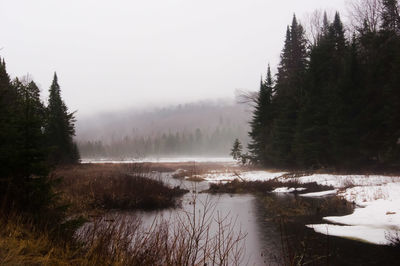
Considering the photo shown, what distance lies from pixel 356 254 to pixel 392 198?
23.3 feet

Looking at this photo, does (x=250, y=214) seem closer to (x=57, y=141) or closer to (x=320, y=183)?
(x=320, y=183)

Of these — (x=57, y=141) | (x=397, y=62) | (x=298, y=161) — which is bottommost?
(x=298, y=161)

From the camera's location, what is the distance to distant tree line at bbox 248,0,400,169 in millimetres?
23656

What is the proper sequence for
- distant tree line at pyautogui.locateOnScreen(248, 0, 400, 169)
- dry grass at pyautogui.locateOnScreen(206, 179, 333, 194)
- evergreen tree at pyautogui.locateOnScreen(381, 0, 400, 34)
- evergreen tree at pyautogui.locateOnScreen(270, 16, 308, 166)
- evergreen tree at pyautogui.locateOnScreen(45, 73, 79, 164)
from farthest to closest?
evergreen tree at pyautogui.locateOnScreen(45, 73, 79, 164)
evergreen tree at pyautogui.locateOnScreen(270, 16, 308, 166)
evergreen tree at pyautogui.locateOnScreen(381, 0, 400, 34)
distant tree line at pyautogui.locateOnScreen(248, 0, 400, 169)
dry grass at pyautogui.locateOnScreen(206, 179, 333, 194)

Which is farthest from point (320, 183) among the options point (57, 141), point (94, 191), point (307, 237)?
point (57, 141)

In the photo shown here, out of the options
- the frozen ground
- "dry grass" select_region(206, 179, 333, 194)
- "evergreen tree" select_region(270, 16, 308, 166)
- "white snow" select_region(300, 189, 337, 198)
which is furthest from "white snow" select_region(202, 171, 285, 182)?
the frozen ground

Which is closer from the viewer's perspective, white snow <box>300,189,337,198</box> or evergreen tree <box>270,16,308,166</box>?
white snow <box>300,189,337,198</box>

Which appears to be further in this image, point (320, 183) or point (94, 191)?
point (320, 183)

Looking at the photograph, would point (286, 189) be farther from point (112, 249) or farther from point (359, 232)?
point (112, 249)

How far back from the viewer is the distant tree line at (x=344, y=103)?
77.6ft

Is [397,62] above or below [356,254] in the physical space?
above

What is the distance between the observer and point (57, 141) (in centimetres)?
4122

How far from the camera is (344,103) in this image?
2589 cm

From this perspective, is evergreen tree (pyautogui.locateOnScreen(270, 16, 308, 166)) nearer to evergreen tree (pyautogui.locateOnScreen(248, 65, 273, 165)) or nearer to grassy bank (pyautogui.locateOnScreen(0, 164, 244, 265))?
evergreen tree (pyautogui.locateOnScreen(248, 65, 273, 165))
